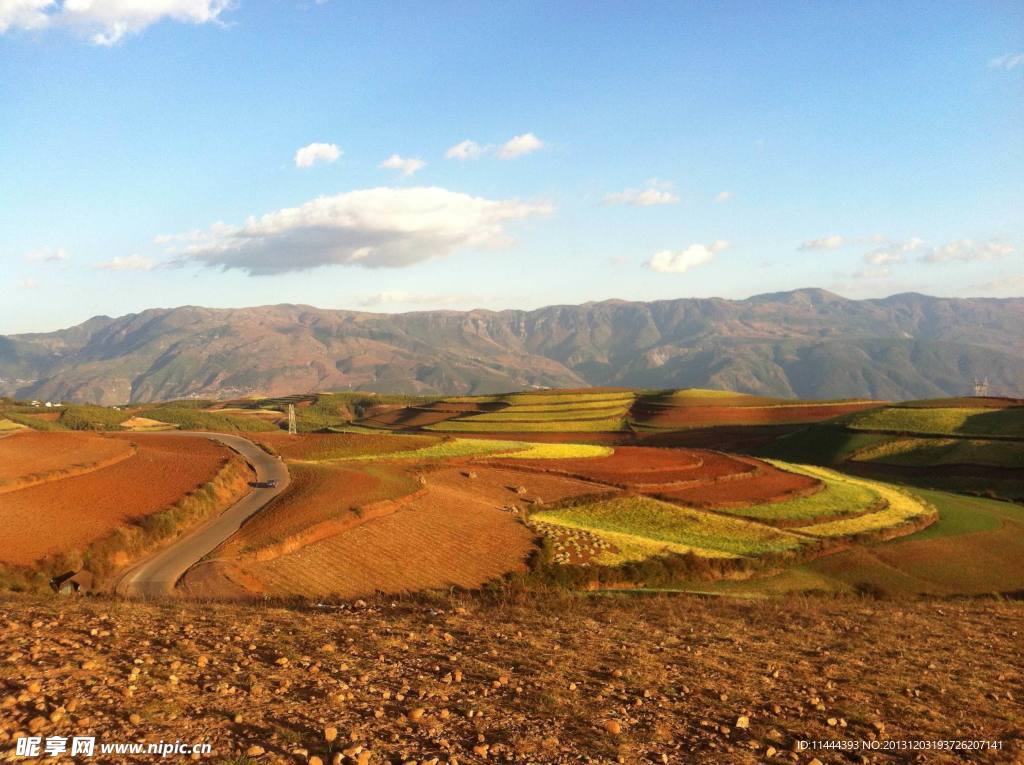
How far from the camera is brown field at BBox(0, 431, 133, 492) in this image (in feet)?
129

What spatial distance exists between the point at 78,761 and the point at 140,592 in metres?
18.8

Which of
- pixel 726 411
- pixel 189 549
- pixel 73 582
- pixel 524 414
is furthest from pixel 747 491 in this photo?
pixel 524 414

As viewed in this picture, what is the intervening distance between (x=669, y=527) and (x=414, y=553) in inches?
802

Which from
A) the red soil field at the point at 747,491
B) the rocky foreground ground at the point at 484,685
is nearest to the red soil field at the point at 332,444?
the red soil field at the point at 747,491

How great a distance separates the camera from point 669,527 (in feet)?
150

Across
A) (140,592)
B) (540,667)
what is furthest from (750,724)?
(140,592)

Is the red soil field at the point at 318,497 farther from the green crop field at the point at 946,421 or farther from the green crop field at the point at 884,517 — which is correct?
the green crop field at the point at 946,421

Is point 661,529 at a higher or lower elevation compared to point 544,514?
lower

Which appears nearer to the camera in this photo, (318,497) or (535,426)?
(318,497)

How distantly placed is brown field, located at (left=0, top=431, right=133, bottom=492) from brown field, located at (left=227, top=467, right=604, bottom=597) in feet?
64.6

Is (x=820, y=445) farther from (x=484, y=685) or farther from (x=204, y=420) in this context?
(x=204, y=420)

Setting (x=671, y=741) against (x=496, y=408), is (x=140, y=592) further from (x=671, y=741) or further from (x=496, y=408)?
(x=496, y=408)

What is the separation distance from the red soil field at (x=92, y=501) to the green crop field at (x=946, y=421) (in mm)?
95435

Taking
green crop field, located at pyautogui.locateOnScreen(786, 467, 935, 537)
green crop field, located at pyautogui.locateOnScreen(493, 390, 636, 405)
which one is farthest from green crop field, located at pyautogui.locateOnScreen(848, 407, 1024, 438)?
green crop field, located at pyautogui.locateOnScreen(493, 390, 636, 405)
